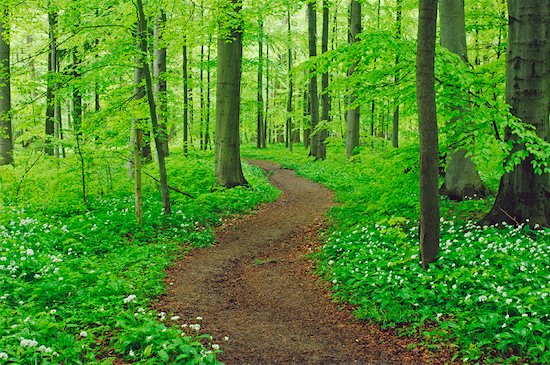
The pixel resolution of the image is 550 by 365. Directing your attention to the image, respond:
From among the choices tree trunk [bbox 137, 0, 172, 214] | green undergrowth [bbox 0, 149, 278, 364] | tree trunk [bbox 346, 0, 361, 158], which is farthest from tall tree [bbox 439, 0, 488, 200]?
tree trunk [bbox 346, 0, 361, 158]

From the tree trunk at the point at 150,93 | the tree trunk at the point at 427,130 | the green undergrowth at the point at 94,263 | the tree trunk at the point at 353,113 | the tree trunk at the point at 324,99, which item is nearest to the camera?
the green undergrowth at the point at 94,263

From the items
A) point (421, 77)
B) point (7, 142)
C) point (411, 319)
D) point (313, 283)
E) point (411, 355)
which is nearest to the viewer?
point (411, 355)

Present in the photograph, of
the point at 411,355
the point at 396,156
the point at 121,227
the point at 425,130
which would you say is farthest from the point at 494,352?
the point at 121,227

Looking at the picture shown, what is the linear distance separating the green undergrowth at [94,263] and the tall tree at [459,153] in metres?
6.20

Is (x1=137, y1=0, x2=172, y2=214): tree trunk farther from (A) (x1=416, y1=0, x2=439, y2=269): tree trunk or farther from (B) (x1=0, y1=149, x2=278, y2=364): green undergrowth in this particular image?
(A) (x1=416, y1=0, x2=439, y2=269): tree trunk

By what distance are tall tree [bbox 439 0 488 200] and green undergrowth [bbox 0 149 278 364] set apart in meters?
6.20

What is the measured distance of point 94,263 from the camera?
23.6 feet

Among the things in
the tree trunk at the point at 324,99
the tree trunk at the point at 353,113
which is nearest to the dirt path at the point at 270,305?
the tree trunk at the point at 353,113

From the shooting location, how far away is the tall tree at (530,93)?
7.27 metres

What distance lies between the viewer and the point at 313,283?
7.46 m

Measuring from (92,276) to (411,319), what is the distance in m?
4.90

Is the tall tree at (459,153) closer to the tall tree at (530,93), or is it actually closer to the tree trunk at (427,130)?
the tall tree at (530,93)

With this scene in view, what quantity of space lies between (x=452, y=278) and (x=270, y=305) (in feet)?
9.33

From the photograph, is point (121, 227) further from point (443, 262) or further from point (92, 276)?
point (443, 262)
